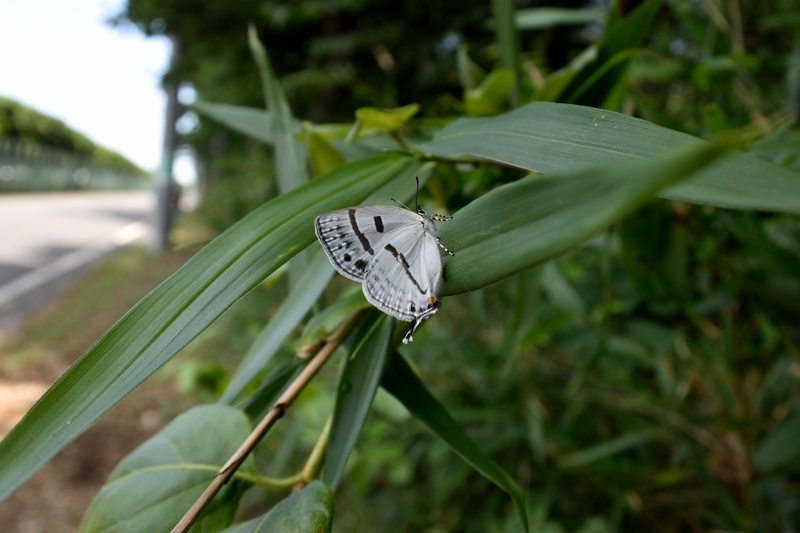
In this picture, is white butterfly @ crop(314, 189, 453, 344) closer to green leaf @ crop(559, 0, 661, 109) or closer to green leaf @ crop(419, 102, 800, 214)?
green leaf @ crop(419, 102, 800, 214)

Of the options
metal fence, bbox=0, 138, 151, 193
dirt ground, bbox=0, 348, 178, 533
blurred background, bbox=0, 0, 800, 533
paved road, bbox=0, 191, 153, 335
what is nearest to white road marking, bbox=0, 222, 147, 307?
paved road, bbox=0, 191, 153, 335

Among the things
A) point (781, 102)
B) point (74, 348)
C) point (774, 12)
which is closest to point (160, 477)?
point (781, 102)

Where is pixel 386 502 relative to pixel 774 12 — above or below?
below

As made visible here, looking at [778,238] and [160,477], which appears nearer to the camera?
[160,477]

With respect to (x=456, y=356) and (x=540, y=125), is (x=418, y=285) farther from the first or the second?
(x=456, y=356)

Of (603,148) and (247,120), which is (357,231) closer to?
(603,148)
